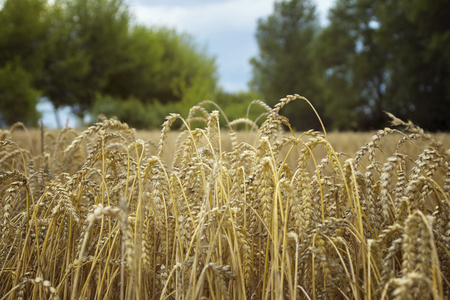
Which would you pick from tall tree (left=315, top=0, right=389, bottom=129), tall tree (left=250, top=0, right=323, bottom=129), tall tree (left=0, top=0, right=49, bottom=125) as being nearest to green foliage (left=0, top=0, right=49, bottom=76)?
tall tree (left=0, top=0, right=49, bottom=125)

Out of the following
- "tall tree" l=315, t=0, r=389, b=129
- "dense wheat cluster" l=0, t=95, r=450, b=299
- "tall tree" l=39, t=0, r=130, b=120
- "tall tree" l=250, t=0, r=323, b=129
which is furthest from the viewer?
"tall tree" l=250, t=0, r=323, b=129

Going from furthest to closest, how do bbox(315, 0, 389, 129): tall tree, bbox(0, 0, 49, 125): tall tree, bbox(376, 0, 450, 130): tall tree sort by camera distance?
bbox(315, 0, 389, 129): tall tree
bbox(0, 0, 49, 125): tall tree
bbox(376, 0, 450, 130): tall tree

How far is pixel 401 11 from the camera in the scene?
18.9m

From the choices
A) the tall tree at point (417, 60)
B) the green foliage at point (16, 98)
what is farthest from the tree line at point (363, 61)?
the green foliage at point (16, 98)

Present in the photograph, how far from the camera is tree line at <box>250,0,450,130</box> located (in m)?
17.9

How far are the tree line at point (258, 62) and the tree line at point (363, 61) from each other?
5 centimetres

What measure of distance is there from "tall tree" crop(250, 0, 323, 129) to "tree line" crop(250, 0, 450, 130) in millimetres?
66

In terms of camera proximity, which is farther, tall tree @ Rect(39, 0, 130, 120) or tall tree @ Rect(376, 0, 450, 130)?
tall tree @ Rect(39, 0, 130, 120)

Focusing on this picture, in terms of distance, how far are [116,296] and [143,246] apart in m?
0.40

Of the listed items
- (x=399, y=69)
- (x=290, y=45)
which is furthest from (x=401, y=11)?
(x=290, y=45)

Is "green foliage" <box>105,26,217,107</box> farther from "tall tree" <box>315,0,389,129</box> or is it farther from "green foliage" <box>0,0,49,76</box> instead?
"tall tree" <box>315,0,389,129</box>

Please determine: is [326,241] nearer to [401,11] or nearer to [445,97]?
[445,97]

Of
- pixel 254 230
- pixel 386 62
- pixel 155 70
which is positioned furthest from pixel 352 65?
pixel 254 230

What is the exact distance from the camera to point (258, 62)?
95.8 ft
